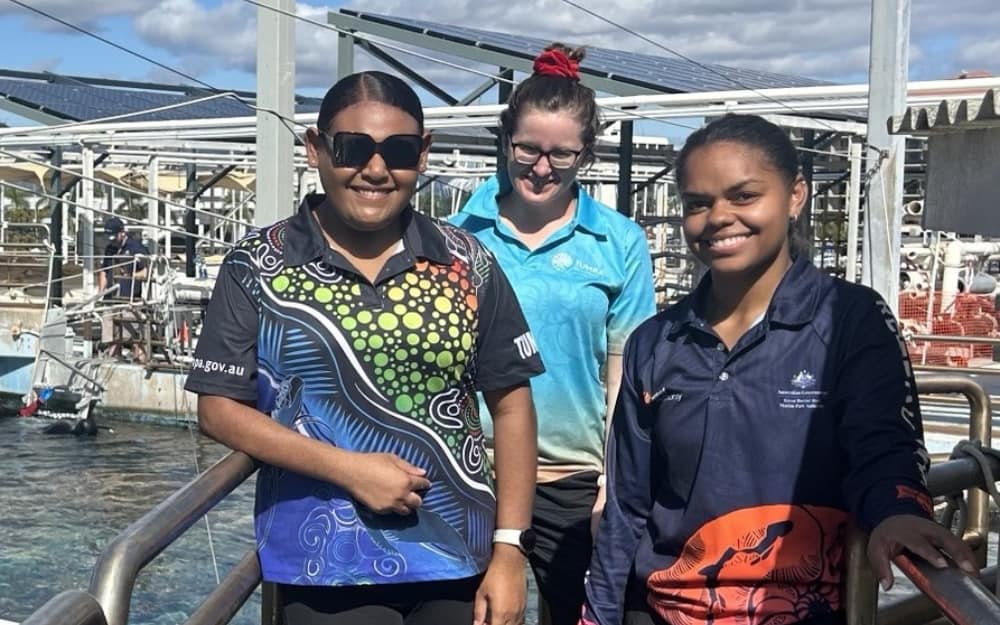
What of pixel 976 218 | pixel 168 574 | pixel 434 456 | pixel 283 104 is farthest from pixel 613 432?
pixel 168 574

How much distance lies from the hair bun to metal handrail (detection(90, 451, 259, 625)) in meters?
1.16

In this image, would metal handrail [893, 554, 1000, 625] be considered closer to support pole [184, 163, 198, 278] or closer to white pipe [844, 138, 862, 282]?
white pipe [844, 138, 862, 282]

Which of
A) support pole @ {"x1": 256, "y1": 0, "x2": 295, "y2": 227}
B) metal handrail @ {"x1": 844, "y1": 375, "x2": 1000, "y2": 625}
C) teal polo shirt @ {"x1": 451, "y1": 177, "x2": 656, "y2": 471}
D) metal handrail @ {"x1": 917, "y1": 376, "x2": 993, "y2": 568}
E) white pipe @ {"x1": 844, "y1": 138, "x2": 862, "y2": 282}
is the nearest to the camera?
metal handrail @ {"x1": 844, "y1": 375, "x2": 1000, "y2": 625}

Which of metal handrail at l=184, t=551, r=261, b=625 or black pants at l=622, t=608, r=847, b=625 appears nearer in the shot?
black pants at l=622, t=608, r=847, b=625

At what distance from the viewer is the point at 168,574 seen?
12.2 m

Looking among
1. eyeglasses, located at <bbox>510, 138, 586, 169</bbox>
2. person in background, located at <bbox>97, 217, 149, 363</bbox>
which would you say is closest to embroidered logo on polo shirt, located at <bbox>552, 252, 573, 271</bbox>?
eyeglasses, located at <bbox>510, 138, 586, 169</bbox>

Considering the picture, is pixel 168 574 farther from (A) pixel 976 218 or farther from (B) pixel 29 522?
(A) pixel 976 218

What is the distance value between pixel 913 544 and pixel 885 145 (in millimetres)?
5893

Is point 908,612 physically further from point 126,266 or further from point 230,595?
point 126,266

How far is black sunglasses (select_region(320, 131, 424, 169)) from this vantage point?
233 cm

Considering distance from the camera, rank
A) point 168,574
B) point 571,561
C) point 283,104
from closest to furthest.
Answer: point 571,561 → point 283,104 → point 168,574

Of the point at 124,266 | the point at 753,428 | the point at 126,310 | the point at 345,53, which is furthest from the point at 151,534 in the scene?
the point at 124,266

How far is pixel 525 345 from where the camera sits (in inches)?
96.7

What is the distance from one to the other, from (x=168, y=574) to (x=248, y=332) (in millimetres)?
10586
